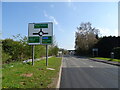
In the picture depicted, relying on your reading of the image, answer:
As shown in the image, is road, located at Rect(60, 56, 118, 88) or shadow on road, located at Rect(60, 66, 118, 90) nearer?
shadow on road, located at Rect(60, 66, 118, 90)

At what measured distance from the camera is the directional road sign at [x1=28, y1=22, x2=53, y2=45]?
22.1 meters

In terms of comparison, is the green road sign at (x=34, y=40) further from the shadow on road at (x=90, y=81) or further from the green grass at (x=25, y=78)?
the shadow on road at (x=90, y=81)

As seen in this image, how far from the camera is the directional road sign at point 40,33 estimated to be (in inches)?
871

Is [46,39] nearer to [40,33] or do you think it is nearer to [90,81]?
[40,33]

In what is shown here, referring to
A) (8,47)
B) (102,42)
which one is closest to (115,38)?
(102,42)

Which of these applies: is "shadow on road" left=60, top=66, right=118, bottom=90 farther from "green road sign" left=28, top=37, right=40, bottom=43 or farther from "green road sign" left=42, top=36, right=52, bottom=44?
"green road sign" left=28, top=37, right=40, bottom=43

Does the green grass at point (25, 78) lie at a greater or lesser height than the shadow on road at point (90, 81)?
greater

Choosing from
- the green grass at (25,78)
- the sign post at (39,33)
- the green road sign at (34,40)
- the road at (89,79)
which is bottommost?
the road at (89,79)

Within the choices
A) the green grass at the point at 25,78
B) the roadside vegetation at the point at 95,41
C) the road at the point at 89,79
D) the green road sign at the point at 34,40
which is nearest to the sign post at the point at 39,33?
the green road sign at the point at 34,40

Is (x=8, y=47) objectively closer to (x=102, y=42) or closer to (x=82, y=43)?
(x=102, y=42)

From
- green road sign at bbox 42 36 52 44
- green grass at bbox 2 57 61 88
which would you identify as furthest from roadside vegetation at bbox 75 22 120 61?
green grass at bbox 2 57 61 88

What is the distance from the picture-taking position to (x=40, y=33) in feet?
72.5

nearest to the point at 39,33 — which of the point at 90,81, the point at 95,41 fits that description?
the point at 90,81

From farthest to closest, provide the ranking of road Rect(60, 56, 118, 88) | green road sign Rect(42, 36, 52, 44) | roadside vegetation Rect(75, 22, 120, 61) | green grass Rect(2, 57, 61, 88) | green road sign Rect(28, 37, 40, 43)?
1. roadside vegetation Rect(75, 22, 120, 61)
2. green road sign Rect(42, 36, 52, 44)
3. green road sign Rect(28, 37, 40, 43)
4. road Rect(60, 56, 118, 88)
5. green grass Rect(2, 57, 61, 88)
